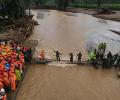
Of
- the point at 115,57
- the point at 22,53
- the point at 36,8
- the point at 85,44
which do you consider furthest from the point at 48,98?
the point at 36,8

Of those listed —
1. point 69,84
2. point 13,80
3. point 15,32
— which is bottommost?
point 69,84

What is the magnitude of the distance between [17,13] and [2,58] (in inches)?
876

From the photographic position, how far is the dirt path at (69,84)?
1650cm

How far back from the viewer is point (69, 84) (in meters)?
18.1

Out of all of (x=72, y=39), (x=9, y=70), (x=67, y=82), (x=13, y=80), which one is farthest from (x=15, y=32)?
(x=13, y=80)

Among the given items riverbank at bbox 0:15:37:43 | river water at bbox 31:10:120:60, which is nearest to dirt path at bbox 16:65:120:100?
river water at bbox 31:10:120:60

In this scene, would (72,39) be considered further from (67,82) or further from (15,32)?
(67,82)

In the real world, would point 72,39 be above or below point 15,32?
below

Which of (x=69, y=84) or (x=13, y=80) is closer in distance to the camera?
(x=13, y=80)

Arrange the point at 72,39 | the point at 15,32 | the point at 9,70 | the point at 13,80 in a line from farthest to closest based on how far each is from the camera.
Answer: the point at 72,39 < the point at 15,32 < the point at 9,70 < the point at 13,80

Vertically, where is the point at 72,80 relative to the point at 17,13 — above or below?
below

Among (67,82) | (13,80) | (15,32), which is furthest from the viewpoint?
(15,32)

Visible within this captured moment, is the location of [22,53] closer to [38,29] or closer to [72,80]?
[72,80]

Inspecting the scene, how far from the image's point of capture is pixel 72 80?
18812mm
